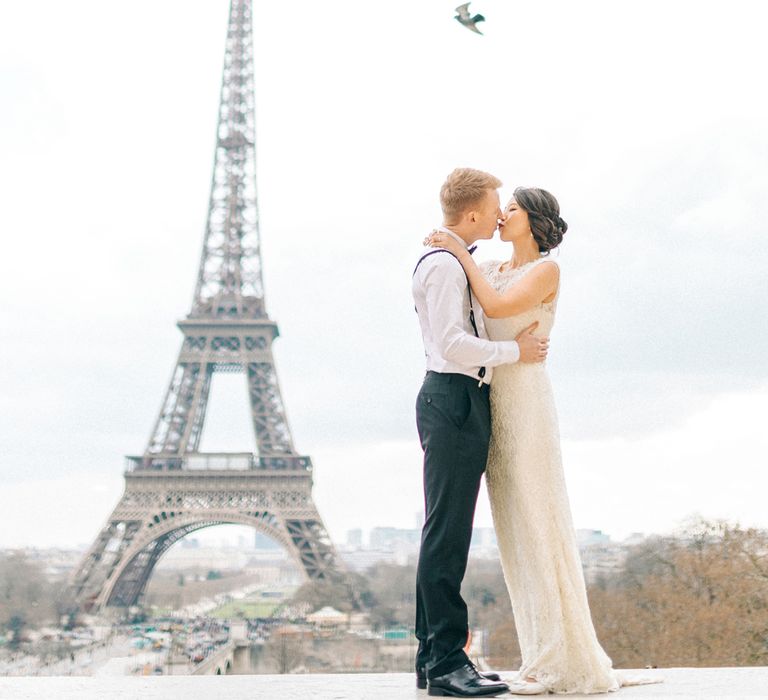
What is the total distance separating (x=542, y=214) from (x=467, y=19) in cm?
128

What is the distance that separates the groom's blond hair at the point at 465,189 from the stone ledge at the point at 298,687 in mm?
1331

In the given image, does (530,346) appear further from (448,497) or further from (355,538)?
(355,538)

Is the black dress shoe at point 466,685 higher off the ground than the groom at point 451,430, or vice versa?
the groom at point 451,430

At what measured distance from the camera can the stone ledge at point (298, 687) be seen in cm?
290

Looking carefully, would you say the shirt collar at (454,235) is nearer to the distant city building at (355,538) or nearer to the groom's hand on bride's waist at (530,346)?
the groom's hand on bride's waist at (530,346)

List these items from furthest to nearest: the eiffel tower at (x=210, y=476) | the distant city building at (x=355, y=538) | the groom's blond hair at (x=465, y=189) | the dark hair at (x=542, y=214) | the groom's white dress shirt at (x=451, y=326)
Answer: the distant city building at (x=355, y=538), the eiffel tower at (x=210, y=476), the dark hair at (x=542, y=214), the groom's blond hair at (x=465, y=189), the groom's white dress shirt at (x=451, y=326)

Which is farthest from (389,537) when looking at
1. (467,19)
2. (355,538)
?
(467,19)

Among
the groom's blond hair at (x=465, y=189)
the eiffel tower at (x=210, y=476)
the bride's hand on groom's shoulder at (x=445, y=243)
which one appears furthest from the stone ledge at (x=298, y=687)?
the eiffel tower at (x=210, y=476)

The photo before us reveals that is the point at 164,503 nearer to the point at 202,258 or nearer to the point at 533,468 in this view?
the point at 202,258

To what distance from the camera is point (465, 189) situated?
2.74 m

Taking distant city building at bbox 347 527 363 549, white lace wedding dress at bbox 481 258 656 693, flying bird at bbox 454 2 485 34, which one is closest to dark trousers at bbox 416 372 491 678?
white lace wedding dress at bbox 481 258 656 693

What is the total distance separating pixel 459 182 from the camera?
9.00 feet

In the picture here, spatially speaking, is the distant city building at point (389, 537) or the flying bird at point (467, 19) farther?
the distant city building at point (389, 537)

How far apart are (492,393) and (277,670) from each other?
47.8 ft
